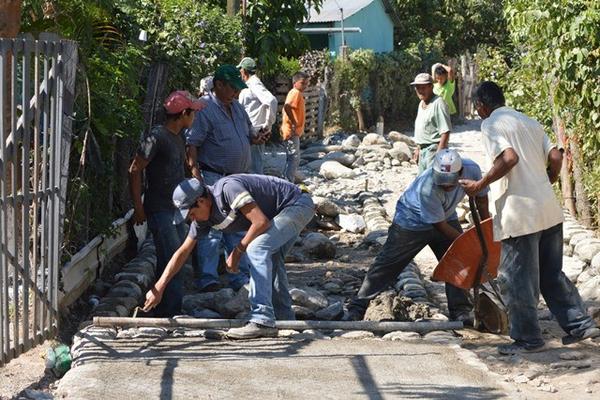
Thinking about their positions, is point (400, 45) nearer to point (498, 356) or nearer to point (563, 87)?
point (563, 87)

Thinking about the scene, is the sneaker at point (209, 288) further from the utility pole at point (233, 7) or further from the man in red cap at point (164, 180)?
the utility pole at point (233, 7)

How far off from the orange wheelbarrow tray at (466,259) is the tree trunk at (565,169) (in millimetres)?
4858

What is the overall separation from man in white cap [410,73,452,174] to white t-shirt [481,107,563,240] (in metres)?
4.04

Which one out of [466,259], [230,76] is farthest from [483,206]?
[230,76]

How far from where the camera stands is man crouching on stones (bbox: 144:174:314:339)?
7.45 metres

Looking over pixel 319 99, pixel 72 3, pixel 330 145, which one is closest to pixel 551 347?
pixel 72 3

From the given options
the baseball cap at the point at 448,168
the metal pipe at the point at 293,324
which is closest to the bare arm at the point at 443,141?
the baseball cap at the point at 448,168

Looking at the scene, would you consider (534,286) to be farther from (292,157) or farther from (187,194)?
(292,157)

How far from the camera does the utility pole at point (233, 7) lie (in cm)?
1902

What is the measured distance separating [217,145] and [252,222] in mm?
2541

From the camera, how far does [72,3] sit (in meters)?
8.95

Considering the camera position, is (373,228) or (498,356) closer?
(498,356)

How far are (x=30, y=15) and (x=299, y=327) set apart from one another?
360 cm

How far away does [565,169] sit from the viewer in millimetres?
13094
